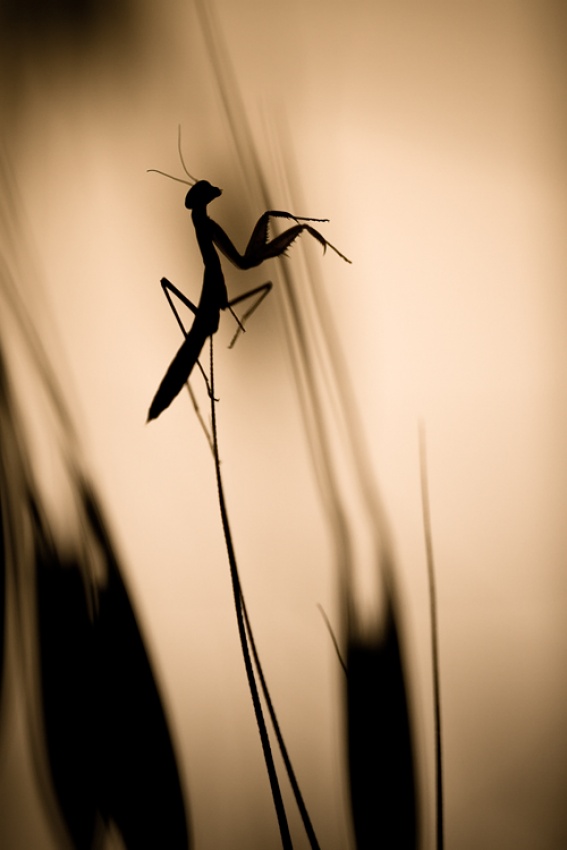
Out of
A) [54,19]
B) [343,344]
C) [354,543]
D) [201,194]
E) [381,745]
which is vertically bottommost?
[381,745]

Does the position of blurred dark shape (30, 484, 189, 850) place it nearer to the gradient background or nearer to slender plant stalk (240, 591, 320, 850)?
the gradient background

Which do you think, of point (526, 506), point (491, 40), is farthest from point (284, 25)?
point (526, 506)

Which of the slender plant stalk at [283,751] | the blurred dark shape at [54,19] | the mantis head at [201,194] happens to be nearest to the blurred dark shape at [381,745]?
the slender plant stalk at [283,751]

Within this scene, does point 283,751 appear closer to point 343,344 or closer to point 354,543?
point 354,543

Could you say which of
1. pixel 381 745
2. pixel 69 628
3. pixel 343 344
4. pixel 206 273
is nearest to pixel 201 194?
pixel 206 273

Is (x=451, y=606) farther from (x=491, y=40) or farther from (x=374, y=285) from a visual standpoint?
(x=491, y=40)

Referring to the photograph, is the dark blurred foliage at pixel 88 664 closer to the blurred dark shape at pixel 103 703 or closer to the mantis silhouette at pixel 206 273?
the blurred dark shape at pixel 103 703
